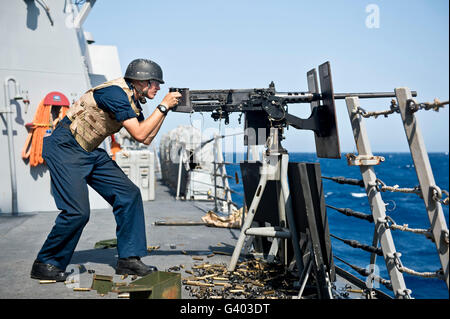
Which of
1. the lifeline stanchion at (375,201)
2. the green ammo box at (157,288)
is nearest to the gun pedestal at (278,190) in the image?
the lifeline stanchion at (375,201)

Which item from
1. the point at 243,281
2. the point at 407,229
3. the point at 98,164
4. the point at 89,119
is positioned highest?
the point at 89,119

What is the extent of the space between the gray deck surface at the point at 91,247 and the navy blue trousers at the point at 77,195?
317 mm

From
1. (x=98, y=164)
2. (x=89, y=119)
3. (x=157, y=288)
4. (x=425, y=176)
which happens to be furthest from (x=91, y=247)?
(x=425, y=176)

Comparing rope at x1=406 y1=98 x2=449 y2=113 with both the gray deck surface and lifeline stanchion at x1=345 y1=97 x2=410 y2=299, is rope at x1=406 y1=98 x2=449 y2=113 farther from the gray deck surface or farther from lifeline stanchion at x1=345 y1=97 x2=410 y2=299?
the gray deck surface

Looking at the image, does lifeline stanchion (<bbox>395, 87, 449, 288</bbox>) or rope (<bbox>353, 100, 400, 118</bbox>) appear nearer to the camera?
lifeline stanchion (<bbox>395, 87, 449, 288</bbox>)

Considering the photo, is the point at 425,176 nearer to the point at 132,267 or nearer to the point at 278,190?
the point at 278,190

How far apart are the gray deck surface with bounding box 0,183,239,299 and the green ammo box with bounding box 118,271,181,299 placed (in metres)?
0.33

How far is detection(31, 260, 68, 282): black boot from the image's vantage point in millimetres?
3447

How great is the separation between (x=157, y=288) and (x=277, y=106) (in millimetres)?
2021

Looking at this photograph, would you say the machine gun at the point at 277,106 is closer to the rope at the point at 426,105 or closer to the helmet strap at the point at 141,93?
the helmet strap at the point at 141,93

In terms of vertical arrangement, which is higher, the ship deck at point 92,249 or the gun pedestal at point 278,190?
the gun pedestal at point 278,190

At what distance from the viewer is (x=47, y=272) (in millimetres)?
3449

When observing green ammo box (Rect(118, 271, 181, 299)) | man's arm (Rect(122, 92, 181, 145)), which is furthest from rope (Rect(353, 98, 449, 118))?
green ammo box (Rect(118, 271, 181, 299))

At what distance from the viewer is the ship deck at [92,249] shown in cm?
329
